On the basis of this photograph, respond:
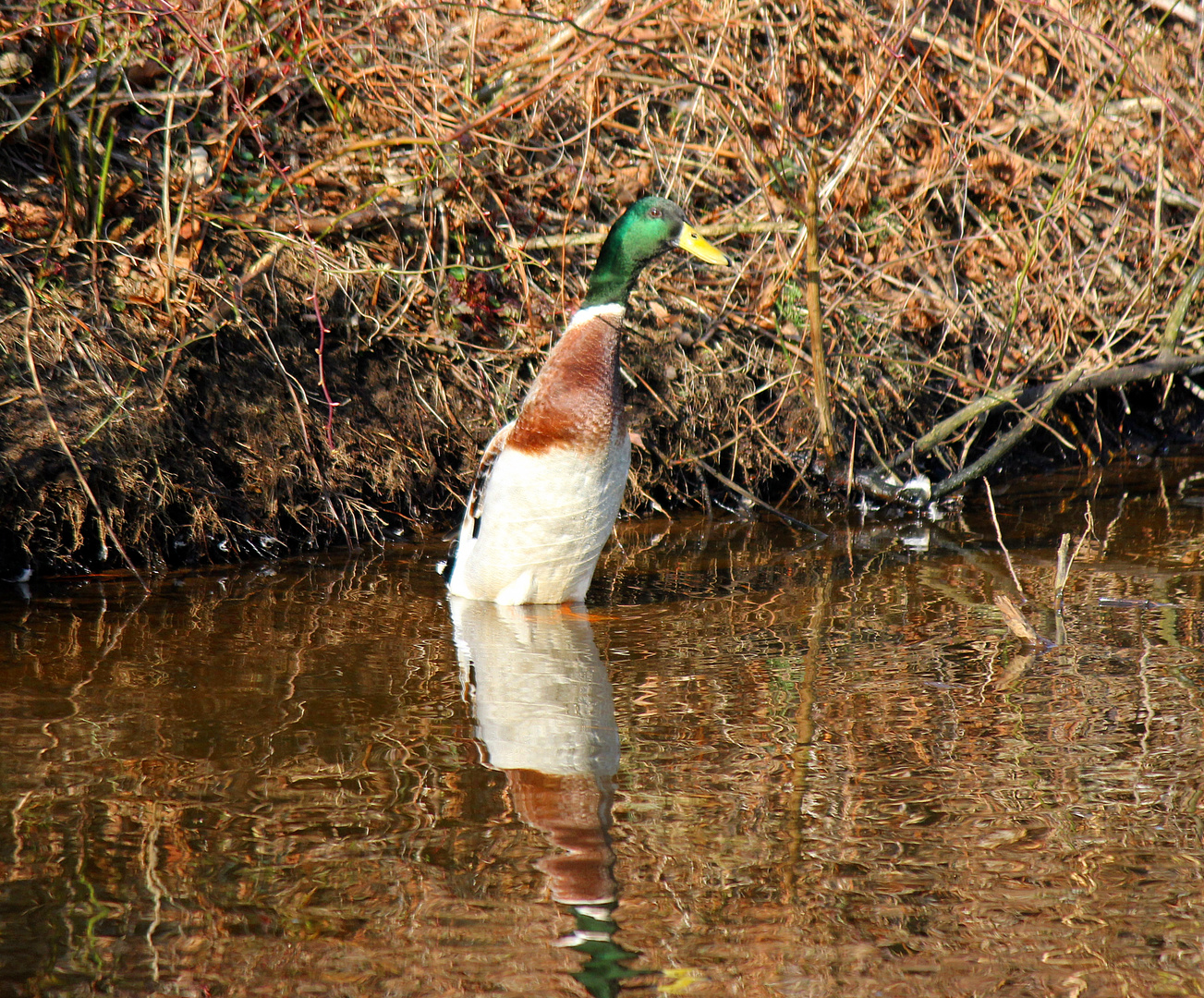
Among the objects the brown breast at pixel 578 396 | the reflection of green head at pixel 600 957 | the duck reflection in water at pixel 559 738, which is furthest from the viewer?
the brown breast at pixel 578 396

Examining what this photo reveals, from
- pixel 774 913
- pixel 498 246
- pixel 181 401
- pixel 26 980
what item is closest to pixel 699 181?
pixel 498 246

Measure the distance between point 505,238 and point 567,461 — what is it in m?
2.21

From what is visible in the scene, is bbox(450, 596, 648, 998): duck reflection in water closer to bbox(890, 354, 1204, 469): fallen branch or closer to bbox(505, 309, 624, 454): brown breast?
bbox(505, 309, 624, 454): brown breast

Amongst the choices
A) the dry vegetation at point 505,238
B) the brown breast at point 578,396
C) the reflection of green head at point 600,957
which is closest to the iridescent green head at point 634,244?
the brown breast at point 578,396

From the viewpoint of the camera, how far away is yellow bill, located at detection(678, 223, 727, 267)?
448cm

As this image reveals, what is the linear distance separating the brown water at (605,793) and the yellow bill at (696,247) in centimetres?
128

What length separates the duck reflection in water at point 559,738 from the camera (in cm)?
220

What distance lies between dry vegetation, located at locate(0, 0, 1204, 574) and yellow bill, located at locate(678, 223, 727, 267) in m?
0.74

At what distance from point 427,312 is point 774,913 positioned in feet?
13.7

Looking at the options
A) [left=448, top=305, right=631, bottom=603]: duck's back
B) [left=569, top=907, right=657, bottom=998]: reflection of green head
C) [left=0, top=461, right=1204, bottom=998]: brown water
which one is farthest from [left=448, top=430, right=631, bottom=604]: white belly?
[left=569, top=907, right=657, bottom=998]: reflection of green head

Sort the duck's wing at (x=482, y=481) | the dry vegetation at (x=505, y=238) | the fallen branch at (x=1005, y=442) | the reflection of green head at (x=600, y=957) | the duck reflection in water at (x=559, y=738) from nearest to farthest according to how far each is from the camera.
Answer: the reflection of green head at (x=600, y=957) → the duck reflection in water at (x=559, y=738) → the duck's wing at (x=482, y=481) → the dry vegetation at (x=505, y=238) → the fallen branch at (x=1005, y=442)

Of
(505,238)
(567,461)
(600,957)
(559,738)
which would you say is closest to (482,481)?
(567,461)

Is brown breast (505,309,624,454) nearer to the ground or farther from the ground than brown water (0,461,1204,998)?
farther from the ground

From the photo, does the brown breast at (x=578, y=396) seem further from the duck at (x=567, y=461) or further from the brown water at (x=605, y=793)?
the brown water at (x=605, y=793)
